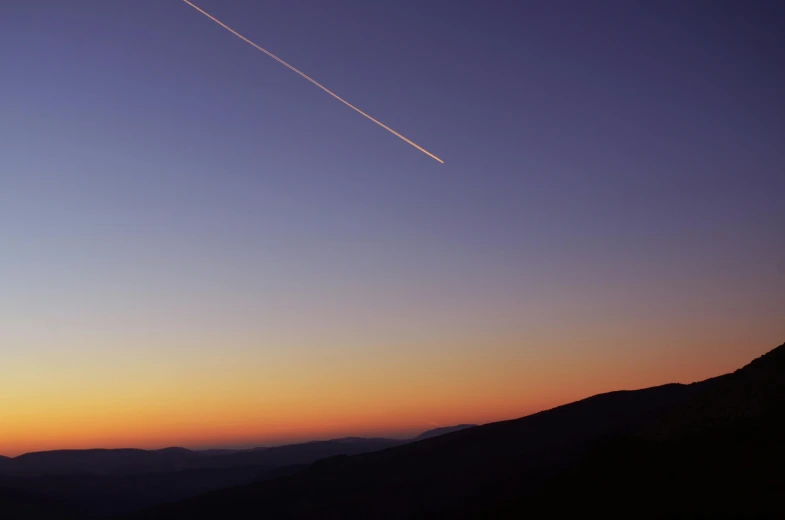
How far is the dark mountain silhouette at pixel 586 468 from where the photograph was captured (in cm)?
2814

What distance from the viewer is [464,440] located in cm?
7119

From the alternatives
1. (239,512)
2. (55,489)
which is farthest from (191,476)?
(239,512)

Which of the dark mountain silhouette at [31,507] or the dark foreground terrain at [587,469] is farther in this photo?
the dark mountain silhouette at [31,507]

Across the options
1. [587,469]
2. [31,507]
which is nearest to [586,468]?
[587,469]

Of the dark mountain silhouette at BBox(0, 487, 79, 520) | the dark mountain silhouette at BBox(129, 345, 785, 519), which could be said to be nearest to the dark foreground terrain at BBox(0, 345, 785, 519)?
the dark mountain silhouette at BBox(129, 345, 785, 519)

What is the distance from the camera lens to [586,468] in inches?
1543

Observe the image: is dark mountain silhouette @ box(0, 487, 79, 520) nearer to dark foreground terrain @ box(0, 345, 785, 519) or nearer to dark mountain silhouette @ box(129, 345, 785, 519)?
dark foreground terrain @ box(0, 345, 785, 519)

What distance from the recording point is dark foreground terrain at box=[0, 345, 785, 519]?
91.4 feet

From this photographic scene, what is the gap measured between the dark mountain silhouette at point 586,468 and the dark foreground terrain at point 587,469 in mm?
106

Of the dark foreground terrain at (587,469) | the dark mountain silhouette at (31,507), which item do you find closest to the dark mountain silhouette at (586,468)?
the dark foreground terrain at (587,469)

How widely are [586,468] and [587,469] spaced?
417mm

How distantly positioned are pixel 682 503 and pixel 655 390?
146 feet

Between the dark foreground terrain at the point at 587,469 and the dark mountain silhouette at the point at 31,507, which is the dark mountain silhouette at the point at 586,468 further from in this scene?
the dark mountain silhouette at the point at 31,507

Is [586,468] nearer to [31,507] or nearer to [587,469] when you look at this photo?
[587,469]
